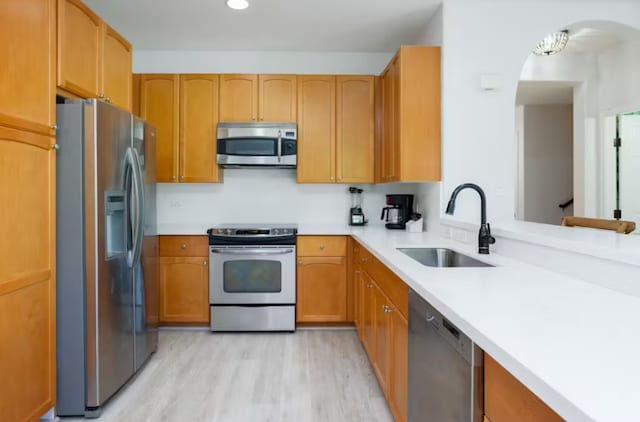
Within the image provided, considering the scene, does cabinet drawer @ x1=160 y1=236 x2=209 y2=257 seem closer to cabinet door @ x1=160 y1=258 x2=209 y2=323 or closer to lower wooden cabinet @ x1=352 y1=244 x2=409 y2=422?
cabinet door @ x1=160 y1=258 x2=209 y2=323

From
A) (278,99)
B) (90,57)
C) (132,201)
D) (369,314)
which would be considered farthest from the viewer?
(278,99)

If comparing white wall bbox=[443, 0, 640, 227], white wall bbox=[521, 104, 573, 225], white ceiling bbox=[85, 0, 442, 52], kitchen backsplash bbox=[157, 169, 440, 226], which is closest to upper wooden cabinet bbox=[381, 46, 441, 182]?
white wall bbox=[443, 0, 640, 227]

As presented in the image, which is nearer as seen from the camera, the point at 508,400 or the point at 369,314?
the point at 508,400

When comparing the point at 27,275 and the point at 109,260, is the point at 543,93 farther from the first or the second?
the point at 27,275

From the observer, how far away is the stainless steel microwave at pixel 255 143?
3.58 m

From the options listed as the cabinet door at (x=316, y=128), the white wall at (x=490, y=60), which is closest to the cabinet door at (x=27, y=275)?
the cabinet door at (x=316, y=128)

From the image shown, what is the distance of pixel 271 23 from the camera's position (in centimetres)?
328

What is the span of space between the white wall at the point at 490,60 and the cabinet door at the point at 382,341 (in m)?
1.07

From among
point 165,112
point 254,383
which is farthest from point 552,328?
point 165,112

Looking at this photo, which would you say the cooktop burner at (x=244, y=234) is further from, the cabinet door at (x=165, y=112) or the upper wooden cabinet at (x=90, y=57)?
the upper wooden cabinet at (x=90, y=57)

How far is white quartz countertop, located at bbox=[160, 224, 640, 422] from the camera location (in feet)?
2.07

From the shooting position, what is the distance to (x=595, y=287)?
4.52 feet

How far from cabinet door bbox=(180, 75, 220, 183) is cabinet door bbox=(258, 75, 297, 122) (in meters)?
0.44

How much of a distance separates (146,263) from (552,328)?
2460 mm
